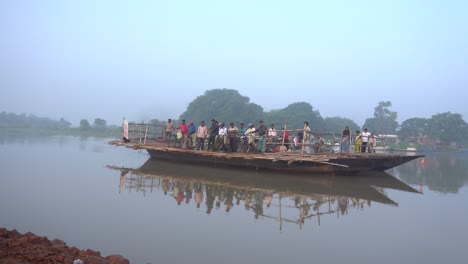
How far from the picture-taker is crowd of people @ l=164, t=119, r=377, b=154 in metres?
13.8

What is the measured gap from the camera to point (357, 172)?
13680mm

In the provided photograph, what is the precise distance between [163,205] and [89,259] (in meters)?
4.00

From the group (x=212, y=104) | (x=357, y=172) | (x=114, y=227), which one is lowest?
(x=114, y=227)

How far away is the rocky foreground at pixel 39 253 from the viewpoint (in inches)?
168

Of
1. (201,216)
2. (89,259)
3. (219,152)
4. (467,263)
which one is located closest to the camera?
(89,259)

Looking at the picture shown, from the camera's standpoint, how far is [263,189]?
35.0ft

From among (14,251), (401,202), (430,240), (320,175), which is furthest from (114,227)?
(320,175)

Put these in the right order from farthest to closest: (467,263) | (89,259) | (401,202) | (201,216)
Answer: (401,202)
(201,216)
(467,263)
(89,259)

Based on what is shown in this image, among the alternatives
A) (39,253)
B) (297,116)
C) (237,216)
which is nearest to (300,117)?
(297,116)

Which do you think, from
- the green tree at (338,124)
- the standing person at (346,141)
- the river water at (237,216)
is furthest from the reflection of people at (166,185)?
the green tree at (338,124)

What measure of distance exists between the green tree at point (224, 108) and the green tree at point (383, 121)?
49.5 feet

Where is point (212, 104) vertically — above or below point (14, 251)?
above

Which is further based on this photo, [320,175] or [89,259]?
[320,175]

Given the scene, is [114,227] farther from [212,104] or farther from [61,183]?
[212,104]
